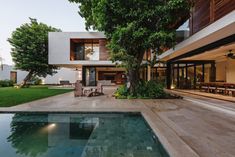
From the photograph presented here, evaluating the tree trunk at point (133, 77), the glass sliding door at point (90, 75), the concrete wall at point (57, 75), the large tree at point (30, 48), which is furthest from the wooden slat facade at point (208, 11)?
the concrete wall at point (57, 75)

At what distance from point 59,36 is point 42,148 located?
20.7 meters

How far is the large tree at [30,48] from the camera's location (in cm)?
2369

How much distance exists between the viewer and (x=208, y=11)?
7676 mm

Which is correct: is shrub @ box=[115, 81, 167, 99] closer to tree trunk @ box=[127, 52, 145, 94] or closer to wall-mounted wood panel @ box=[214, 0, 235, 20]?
tree trunk @ box=[127, 52, 145, 94]

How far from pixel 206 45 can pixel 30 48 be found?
65.8 ft

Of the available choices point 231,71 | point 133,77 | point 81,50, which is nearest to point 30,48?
point 81,50

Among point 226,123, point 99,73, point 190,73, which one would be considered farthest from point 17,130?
point 99,73

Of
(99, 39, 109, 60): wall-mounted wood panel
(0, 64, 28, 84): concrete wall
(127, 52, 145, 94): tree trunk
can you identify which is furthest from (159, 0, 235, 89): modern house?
(0, 64, 28, 84): concrete wall

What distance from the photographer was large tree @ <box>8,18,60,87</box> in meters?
23.7

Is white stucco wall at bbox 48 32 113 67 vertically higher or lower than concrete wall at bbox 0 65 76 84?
higher

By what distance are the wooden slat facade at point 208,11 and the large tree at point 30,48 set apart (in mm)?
19415

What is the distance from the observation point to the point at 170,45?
34.6ft

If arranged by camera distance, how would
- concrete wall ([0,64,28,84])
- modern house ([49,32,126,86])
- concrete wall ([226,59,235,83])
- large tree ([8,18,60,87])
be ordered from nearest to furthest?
concrete wall ([226,59,235,83]), modern house ([49,32,126,86]), large tree ([8,18,60,87]), concrete wall ([0,64,28,84])

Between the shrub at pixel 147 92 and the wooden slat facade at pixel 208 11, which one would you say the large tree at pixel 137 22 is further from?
the shrub at pixel 147 92
